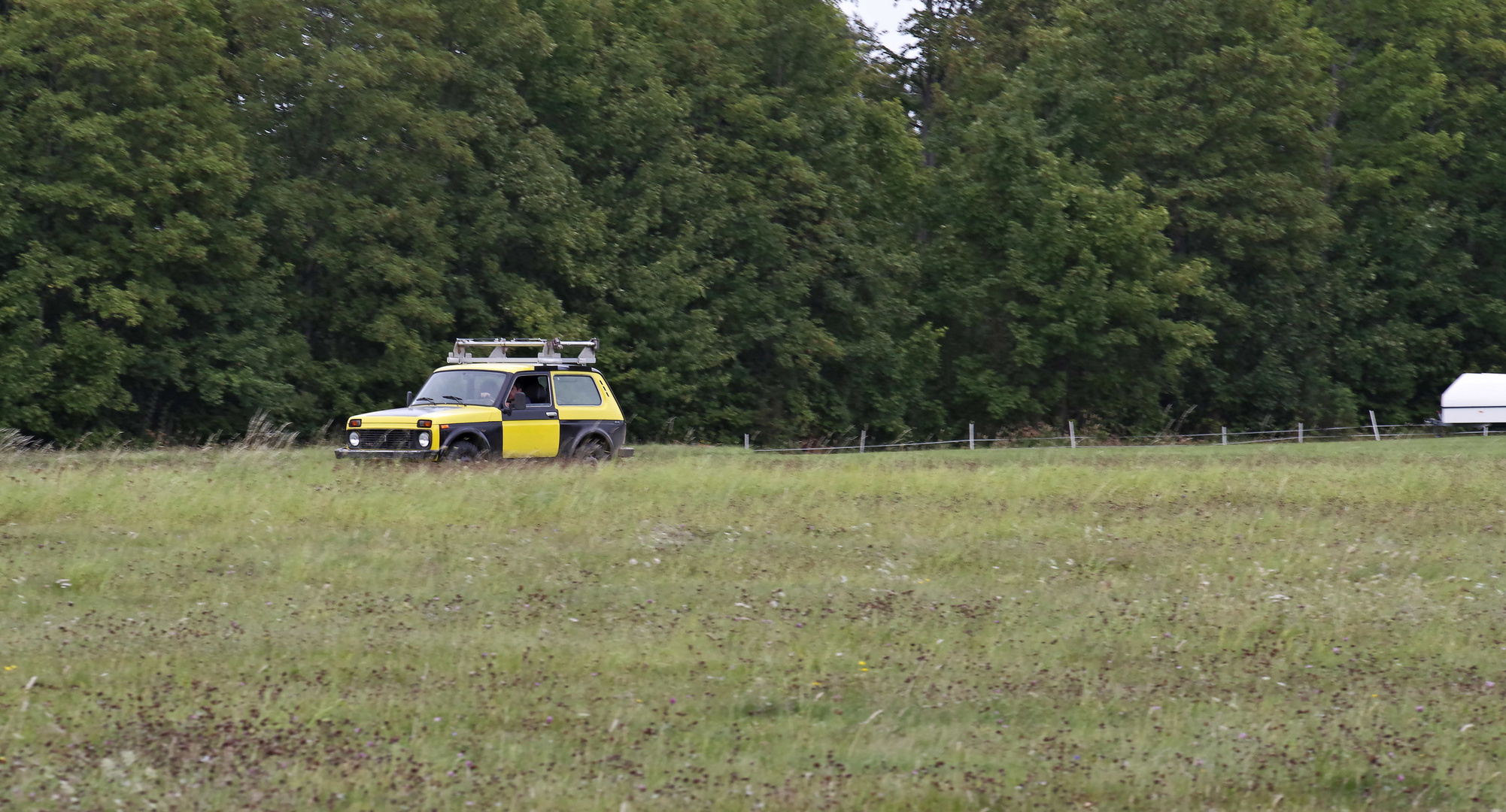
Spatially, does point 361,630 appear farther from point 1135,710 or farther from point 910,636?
point 1135,710

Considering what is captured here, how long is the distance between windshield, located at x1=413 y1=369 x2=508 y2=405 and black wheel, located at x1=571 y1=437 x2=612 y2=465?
1512 mm

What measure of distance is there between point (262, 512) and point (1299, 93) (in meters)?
42.3

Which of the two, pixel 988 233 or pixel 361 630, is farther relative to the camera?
pixel 988 233

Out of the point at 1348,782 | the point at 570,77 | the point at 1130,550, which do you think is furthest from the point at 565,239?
the point at 1348,782

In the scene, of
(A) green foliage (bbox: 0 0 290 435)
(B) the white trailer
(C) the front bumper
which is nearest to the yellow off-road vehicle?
(C) the front bumper

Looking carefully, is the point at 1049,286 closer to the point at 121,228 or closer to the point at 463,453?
the point at 121,228

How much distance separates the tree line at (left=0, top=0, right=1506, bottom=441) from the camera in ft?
114

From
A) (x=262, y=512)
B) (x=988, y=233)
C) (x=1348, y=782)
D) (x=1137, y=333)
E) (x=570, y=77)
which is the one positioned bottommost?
(x=1348, y=782)

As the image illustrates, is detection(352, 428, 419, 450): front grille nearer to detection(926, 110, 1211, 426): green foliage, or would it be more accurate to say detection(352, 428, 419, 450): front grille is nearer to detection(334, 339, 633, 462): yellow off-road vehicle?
detection(334, 339, 633, 462): yellow off-road vehicle

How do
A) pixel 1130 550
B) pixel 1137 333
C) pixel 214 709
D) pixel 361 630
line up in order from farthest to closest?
1. pixel 1137 333
2. pixel 1130 550
3. pixel 361 630
4. pixel 214 709

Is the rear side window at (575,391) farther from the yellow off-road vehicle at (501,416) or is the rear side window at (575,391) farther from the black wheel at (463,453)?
the black wheel at (463,453)

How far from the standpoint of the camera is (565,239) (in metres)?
40.2

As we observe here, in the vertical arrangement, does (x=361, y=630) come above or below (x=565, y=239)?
below

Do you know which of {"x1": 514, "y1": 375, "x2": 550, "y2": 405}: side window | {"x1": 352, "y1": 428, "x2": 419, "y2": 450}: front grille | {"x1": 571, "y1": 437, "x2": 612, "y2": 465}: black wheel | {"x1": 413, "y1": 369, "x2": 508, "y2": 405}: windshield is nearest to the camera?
{"x1": 352, "y1": 428, "x2": 419, "y2": 450}: front grille
